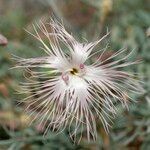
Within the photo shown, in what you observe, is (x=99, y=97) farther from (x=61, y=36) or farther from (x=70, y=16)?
(x=70, y=16)

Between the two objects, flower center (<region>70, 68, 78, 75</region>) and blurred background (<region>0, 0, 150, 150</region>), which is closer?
flower center (<region>70, 68, 78, 75</region>)

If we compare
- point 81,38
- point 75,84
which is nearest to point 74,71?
point 75,84

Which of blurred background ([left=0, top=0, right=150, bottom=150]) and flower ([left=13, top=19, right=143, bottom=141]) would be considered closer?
flower ([left=13, top=19, right=143, bottom=141])

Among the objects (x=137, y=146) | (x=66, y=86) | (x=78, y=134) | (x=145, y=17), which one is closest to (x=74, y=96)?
(x=66, y=86)

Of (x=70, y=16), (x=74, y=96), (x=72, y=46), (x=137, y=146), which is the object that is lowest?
(x=137, y=146)

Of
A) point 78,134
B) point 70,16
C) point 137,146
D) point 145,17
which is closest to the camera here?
point 78,134

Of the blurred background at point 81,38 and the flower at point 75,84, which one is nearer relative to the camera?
the flower at point 75,84

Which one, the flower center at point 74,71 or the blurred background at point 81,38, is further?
the blurred background at point 81,38

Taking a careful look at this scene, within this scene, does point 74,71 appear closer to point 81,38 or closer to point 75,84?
point 75,84
